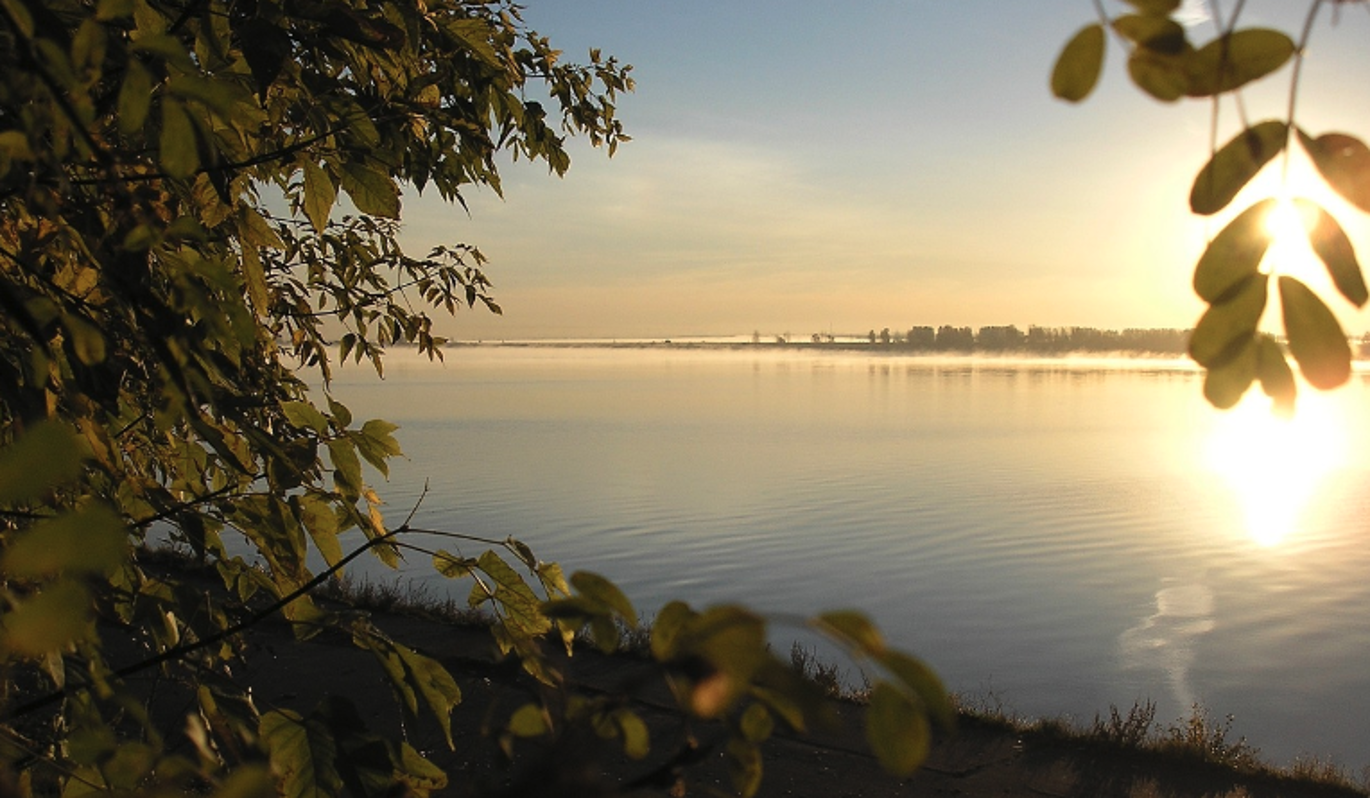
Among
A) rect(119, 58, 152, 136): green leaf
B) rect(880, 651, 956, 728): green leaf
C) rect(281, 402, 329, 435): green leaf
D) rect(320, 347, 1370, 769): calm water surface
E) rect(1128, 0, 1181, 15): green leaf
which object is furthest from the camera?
rect(320, 347, 1370, 769): calm water surface

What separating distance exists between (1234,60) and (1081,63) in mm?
122

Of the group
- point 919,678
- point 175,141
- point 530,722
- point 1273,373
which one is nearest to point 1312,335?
point 1273,373

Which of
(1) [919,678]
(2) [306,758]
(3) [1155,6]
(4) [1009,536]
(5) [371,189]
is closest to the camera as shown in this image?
(1) [919,678]

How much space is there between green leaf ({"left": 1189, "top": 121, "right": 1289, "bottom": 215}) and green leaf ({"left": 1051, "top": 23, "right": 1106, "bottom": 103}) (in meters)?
0.13

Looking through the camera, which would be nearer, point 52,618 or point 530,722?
point 52,618

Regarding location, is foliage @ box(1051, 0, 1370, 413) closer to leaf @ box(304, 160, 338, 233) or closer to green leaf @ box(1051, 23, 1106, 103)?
green leaf @ box(1051, 23, 1106, 103)

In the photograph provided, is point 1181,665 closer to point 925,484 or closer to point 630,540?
point 630,540

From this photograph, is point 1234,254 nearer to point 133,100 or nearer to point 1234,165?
point 1234,165

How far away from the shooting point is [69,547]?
641 mm

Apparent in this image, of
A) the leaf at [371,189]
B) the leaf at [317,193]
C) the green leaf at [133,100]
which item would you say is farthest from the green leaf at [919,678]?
the leaf at [317,193]

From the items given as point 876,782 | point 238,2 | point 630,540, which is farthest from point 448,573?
point 630,540

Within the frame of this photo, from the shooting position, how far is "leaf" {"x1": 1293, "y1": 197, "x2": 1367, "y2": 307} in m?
0.83

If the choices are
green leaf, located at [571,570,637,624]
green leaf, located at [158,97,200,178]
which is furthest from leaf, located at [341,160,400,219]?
green leaf, located at [571,570,637,624]

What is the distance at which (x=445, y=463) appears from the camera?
1555 inches
